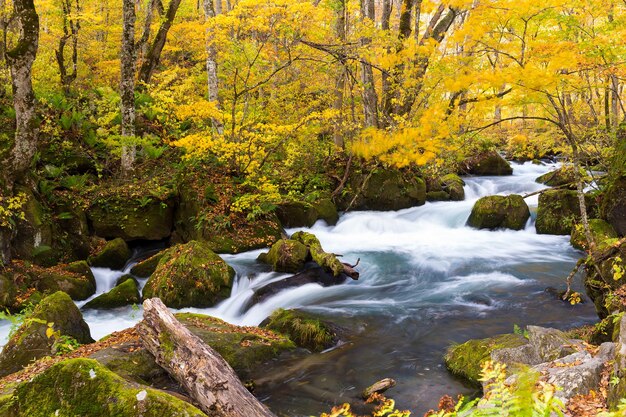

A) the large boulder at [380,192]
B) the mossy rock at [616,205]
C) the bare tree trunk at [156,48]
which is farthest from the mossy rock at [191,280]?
the bare tree trunk at [156,48]

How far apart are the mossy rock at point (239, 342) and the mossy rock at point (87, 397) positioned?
9.83 feet

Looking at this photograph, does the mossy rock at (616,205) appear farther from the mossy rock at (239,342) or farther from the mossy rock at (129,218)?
the mossy rock at (129,218)

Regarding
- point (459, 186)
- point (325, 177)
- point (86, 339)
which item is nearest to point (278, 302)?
point (86, 339)

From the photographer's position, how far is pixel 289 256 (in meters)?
10.1

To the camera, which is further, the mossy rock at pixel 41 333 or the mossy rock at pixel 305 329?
the mossy rock at pixel 305 329

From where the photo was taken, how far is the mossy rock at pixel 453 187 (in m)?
17.3

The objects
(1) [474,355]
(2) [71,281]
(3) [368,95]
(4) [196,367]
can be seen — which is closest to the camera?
(4) [196,367]

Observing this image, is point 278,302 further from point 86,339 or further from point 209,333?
point 86,339

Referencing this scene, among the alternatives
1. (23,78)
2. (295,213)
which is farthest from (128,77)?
(295,213)

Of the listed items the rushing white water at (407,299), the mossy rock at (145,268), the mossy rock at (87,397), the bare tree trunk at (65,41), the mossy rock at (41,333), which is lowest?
the rushing white water at (407,299)

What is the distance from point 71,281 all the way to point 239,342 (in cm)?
489

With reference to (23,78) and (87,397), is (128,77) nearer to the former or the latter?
(23,78)

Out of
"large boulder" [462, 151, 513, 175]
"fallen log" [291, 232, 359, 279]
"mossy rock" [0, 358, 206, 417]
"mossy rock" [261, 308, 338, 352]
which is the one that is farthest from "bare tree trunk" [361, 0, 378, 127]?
"mossy rock" [0, 358, 206, 417]

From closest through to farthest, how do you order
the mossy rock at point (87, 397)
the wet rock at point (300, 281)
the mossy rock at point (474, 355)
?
the mossy rock at point (87, 397) < the mossy rock at point (474, 355) < the wet rock at point (300, 281)
